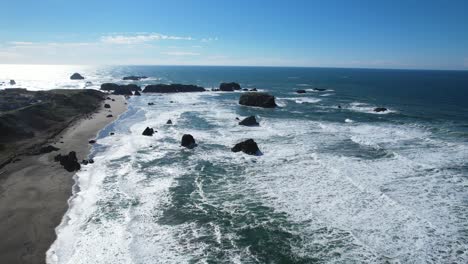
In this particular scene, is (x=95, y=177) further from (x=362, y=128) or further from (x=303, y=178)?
(x=362, y=128)

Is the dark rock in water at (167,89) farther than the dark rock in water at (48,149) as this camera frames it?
Yes

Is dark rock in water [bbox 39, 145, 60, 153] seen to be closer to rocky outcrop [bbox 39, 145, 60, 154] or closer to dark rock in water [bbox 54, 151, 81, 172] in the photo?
rocky outcrop [bbox 39, 145, 60, 154]

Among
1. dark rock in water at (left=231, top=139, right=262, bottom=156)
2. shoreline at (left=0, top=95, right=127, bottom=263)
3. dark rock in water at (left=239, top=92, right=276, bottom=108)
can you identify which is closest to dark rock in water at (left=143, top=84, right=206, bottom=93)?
dark rock in water at (left=239, top=92, right=276, bottom=108)

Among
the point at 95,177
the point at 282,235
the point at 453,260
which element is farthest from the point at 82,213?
the point at 453,260

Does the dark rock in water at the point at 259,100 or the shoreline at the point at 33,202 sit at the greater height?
the dark rock in water at the point at 259,100

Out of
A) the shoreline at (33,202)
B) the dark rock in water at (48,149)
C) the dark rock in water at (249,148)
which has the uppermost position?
the dark rock in water at (249,148)

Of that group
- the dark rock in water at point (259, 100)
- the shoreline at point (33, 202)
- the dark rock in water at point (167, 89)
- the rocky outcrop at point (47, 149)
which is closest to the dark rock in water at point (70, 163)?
the shoreline at point (33, 202)

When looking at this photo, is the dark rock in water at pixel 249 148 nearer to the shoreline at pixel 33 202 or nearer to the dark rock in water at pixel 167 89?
the shoreline at pixel 33 202
